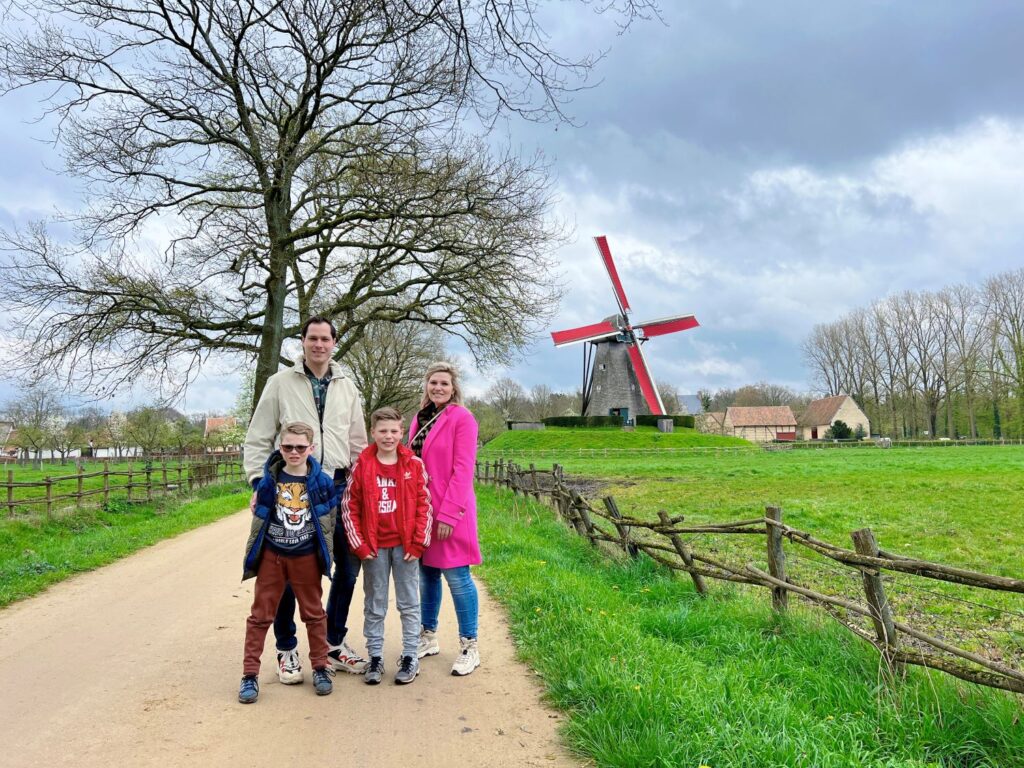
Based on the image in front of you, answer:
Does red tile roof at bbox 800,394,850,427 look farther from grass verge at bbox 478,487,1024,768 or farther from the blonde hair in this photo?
the blonde hair

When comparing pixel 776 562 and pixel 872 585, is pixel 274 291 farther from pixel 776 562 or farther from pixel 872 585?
pixel 872 585

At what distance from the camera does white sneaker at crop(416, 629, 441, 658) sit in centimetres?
428

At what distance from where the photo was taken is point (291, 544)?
3707mm

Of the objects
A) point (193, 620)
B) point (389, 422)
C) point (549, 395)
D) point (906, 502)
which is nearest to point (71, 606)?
point (193, 620)

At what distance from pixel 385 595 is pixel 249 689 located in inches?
33.6

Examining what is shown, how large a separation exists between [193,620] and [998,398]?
65.8 meters

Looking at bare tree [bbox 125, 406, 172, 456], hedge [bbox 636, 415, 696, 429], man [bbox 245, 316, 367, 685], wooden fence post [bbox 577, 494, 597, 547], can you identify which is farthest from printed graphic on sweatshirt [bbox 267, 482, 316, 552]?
hedge [bbox 636, 415, 696, 429]

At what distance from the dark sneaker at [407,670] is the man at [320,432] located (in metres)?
0.29

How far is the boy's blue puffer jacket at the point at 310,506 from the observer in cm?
367

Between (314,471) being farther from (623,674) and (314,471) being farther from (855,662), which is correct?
(855,662)

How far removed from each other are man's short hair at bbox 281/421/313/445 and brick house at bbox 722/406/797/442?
75.9m

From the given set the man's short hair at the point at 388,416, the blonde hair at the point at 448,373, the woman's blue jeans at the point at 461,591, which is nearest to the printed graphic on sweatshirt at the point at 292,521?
the man's short hair at the point at 388,416

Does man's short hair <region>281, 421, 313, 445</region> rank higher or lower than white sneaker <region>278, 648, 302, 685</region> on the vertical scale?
higher

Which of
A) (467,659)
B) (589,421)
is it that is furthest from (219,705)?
(589,421)
